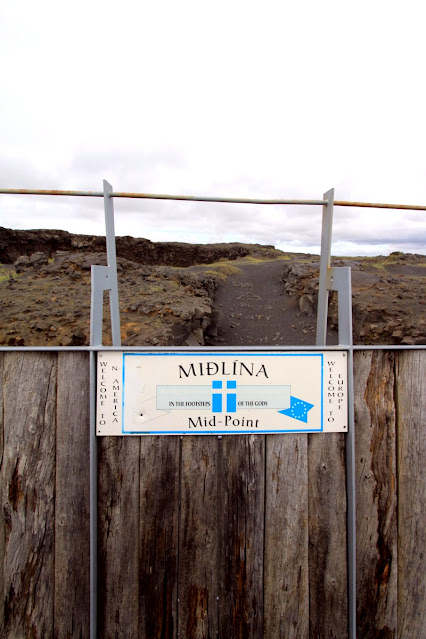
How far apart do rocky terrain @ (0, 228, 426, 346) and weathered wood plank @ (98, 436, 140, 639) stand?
4422mm

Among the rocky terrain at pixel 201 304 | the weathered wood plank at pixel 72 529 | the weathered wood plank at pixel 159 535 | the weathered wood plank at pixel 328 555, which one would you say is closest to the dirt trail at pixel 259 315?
the rocky terrain at pixel 201 304

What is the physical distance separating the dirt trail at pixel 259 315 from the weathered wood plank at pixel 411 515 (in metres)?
5.96

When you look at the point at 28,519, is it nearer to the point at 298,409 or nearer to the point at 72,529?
the point at 72,529

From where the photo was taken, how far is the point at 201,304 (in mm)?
8695

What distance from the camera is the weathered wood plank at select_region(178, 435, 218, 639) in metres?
1.81

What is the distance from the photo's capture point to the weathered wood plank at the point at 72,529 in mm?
1794

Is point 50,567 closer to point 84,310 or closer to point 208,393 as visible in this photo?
point 208,393

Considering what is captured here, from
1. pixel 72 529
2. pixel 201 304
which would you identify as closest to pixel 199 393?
pixel 72 529

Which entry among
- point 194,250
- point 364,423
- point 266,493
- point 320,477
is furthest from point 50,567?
point 194,250

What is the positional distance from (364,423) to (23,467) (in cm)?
176

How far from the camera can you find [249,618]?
71.3 inches

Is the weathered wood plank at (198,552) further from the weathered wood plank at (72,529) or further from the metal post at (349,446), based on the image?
the metal post at (349,446)

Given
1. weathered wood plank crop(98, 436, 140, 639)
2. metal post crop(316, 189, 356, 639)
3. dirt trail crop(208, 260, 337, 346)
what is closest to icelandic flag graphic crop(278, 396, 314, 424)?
metal post crop(316, 189, 356, 639)

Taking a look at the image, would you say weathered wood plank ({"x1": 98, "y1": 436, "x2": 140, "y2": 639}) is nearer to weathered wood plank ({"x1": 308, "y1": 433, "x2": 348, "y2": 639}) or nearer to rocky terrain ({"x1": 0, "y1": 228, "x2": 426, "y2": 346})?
weathered wood plank ({"x1": 308, "y1": 433, "x2": 348, "y2": 639})
